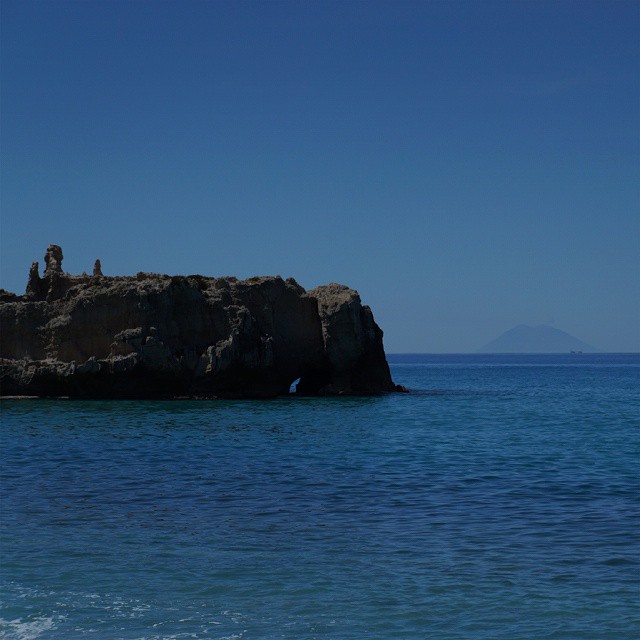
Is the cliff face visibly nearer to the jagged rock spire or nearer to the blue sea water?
the jagged rock spire

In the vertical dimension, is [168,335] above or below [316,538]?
above

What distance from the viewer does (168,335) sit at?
58.0 meters

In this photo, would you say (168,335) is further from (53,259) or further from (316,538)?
(316,538)

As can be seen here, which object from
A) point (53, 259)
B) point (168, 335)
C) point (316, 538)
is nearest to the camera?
point (316, 538)

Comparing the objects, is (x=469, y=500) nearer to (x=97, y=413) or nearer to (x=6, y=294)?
(x=97, y=413)

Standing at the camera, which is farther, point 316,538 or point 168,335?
point 168,335

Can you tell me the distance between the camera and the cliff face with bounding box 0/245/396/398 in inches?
2221

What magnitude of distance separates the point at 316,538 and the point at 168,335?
41804 mm

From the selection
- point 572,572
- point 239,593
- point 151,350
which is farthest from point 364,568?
point 151,350

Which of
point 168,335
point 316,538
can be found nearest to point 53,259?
point 168,335

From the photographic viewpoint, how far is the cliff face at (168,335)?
185 ft

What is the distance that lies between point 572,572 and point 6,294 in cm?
5130

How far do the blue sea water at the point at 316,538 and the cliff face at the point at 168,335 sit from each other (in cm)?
2012

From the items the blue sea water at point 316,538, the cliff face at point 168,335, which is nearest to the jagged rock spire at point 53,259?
the cliff face at point 168,335
